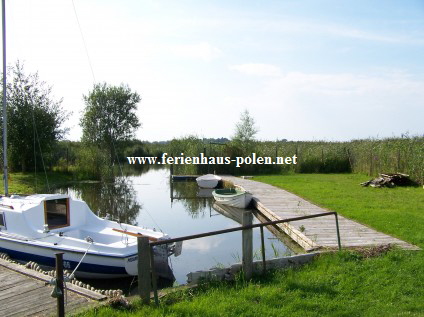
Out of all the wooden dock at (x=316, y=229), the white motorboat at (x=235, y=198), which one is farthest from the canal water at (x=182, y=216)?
the wooden dock at (x=316, y=229)

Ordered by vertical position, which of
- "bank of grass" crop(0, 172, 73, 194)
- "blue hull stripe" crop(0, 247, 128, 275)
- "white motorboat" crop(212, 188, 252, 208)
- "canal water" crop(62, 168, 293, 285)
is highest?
"bank of grass" crop(0, 172, 73, 194)

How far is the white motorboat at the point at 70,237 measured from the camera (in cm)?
852

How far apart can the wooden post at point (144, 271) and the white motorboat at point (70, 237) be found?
2.49m

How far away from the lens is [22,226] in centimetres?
973

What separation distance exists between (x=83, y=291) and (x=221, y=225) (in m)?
9.55

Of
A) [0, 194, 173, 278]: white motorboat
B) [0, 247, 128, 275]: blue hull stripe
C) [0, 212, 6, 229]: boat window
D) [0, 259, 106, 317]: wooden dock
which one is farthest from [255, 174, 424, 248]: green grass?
[0, 212, 6, 229]: boat window

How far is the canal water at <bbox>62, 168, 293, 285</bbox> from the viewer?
1008 centimetres

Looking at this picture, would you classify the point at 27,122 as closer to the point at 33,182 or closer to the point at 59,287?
the point at 33,182

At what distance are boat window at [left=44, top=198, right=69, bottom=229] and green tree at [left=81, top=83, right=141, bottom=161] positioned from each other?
2939cm

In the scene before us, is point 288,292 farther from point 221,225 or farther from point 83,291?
point 221,225

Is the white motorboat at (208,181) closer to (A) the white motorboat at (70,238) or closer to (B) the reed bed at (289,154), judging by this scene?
(B) the reed bed at (289,154)

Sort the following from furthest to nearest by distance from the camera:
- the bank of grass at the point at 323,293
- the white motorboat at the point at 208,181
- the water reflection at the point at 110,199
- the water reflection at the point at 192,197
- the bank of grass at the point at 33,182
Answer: the white motorboat at the point at 208,181 → the bank of grass at the point at 33,182 → the water reflection at the point at 192,197 → the water reflection at the point at 110,199 → the bank of grass at the point at 323,293

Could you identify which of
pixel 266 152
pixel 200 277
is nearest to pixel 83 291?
pixel 200 277

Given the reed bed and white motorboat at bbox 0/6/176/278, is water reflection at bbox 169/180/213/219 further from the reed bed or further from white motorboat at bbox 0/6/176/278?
white motorboat at bbox 0/6/176/278
